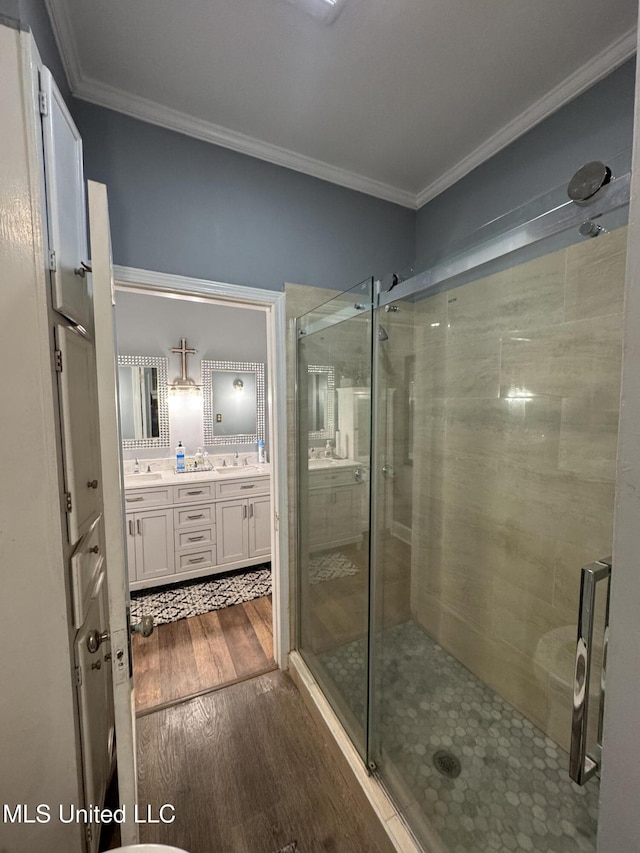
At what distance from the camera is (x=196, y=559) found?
110 inches

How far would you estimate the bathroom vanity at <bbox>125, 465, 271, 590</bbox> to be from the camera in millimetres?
2574

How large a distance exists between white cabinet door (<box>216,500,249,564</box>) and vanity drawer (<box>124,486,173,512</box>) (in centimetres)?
41

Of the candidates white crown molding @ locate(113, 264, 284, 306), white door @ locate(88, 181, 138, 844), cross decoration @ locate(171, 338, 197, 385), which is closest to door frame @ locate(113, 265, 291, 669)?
white crown molding @ locate(113, 264, 284, 306)

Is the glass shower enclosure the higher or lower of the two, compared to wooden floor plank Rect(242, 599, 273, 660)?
higher

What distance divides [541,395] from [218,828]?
83.1 inches

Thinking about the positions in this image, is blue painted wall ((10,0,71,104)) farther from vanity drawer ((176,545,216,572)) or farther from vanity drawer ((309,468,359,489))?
vanity drawer ((176,545,216,572))

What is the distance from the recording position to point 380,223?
2068mm

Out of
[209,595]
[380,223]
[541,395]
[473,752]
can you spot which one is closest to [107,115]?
[380,223]

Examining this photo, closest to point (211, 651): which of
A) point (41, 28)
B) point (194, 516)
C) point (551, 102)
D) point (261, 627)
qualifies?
point (261, 627)

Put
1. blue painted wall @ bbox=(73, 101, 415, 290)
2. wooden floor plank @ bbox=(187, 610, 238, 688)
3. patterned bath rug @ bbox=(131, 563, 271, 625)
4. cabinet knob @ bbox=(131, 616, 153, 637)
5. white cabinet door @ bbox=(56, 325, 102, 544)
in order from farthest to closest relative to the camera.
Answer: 1. patterned bath rug @ bbox=(131, 563, 271, 625)
2. wooden floor plank @ bbox=(187, 610, 238, 688)
3. blue painted wall @ bbox=(73, 101, 415, 290)
4. cabinet knob @ bbox=(131, 616, 153, 637)
5. white cabinet door @ bbox=(56, 325, 102, 544)

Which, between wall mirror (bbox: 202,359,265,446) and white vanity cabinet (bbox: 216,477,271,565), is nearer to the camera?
white vanity cabinet (bbox: 216,477,271,565)

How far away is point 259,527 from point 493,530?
1.99m

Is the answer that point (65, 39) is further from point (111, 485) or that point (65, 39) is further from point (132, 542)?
point (132, 542)

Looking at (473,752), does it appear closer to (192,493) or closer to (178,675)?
(178,675)
